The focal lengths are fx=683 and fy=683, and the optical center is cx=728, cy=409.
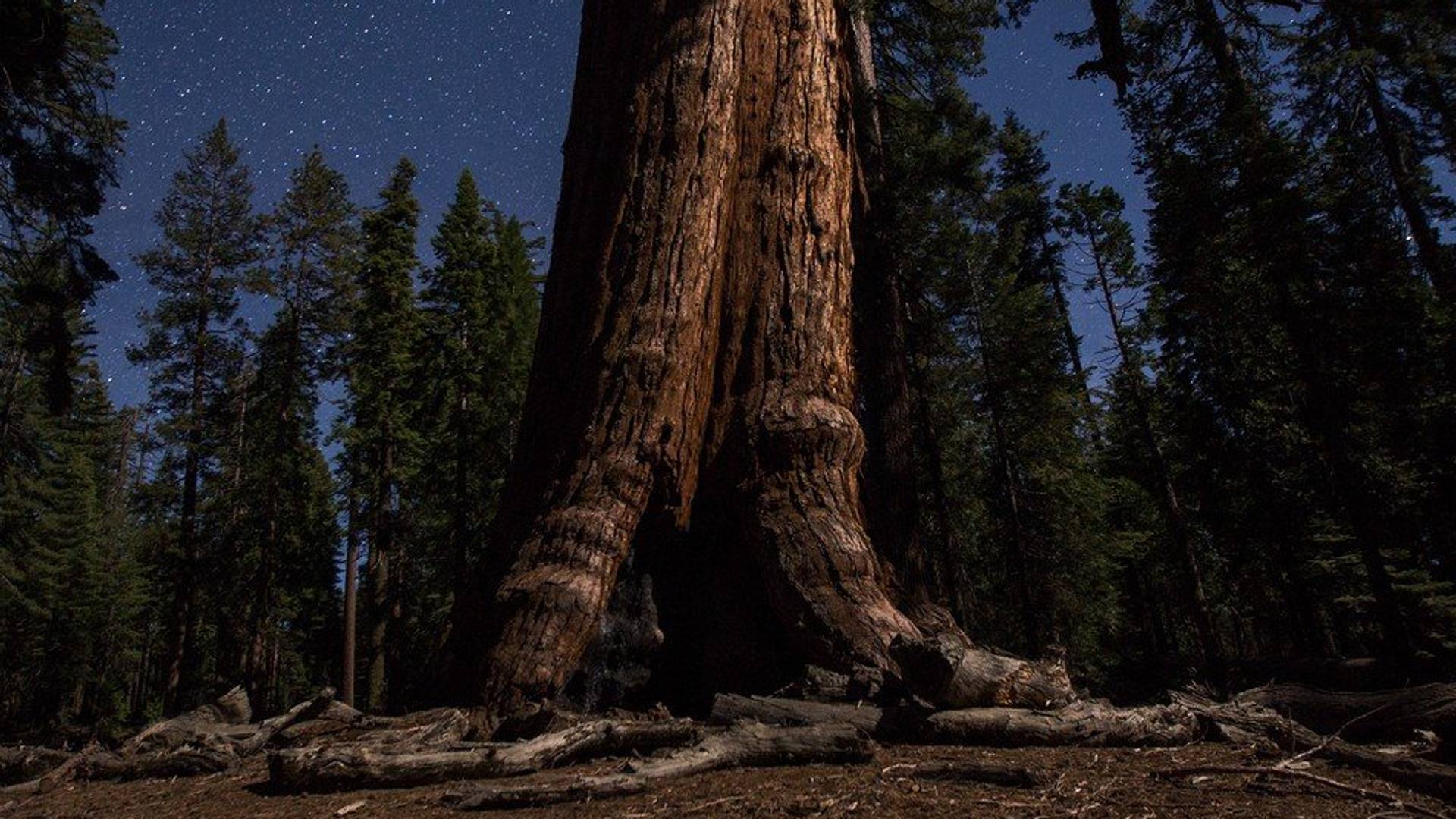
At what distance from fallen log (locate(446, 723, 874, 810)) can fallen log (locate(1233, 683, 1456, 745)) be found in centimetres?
216

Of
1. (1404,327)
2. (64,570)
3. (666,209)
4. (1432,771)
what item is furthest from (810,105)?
(64,570)

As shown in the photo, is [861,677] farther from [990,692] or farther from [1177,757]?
[1177,757]

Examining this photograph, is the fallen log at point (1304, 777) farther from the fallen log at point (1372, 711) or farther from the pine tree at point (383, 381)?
the pine tree at point (383, 381)

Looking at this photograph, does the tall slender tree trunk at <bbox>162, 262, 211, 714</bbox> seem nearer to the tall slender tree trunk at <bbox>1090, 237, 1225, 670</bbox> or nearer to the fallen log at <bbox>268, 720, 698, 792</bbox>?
the fallen log at <bbox>268, 720, 698, 792</bbox>

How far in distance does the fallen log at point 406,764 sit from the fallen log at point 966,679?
1.64 m

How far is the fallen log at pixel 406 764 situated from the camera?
115 inches

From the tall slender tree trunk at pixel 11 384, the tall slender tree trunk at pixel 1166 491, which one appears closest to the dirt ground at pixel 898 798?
the tall slender tree trunk at pixel 1166 491

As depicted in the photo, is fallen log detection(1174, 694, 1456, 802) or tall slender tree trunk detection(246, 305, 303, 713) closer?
fallen log detection(1174, 694, 1456, 802)

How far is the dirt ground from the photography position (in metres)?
2.30

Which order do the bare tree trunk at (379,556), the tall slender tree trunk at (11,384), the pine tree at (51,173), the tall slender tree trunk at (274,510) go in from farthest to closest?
the tall slender tree trunk at (274,510) < the bare tree trunk at (379,556) < the tall slender tree trunk at (11,384) < the pine tree at (51,173)

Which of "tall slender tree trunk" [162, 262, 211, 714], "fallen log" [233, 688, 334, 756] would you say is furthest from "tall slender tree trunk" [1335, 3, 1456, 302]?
"tall slender tree trunk" [162, 262, 211, 714]

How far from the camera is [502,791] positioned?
252 centimetres

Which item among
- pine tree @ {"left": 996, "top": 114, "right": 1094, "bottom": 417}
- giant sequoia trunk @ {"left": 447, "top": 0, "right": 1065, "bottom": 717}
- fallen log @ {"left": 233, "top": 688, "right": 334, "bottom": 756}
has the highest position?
pine tree @ {"left": 996, "top": 114, "right": 1094, "bottom": 417}

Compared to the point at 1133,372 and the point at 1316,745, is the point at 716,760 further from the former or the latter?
the point at 1133,372
